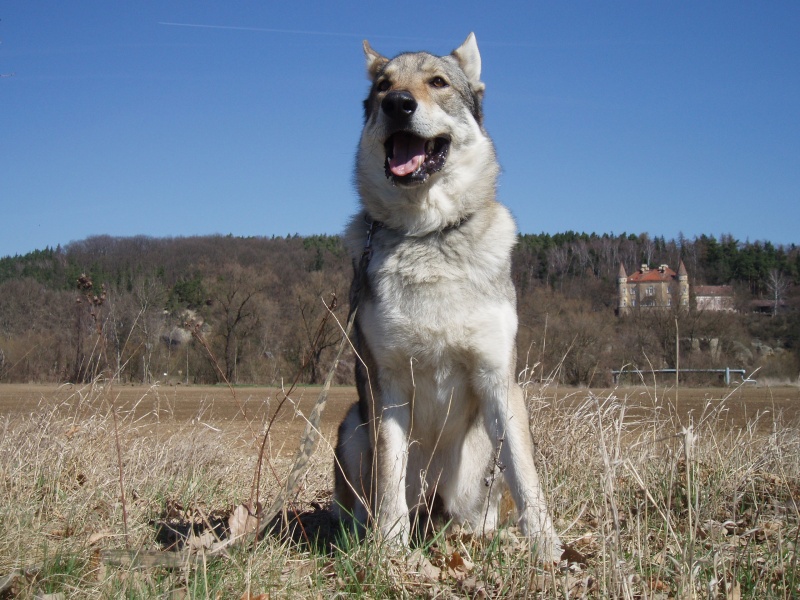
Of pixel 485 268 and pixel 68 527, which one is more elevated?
pixel 485 268

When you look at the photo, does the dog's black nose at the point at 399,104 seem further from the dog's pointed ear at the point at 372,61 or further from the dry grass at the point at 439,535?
the dry grass at the point at 439,535

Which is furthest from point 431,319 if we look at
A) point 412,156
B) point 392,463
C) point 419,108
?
point 419,108

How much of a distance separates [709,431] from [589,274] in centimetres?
9596

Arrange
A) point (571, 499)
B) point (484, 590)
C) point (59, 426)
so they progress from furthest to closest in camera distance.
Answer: point (59, 426)
point (571, 499)
point (484, 590)

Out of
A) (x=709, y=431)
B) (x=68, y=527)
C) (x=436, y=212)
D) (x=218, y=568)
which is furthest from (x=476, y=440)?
(x=709, y=431)

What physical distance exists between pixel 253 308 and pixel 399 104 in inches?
1914

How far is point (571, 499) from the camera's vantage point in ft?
15.1

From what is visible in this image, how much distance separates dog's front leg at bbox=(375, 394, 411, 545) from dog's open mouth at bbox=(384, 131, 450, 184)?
1232 millimetres

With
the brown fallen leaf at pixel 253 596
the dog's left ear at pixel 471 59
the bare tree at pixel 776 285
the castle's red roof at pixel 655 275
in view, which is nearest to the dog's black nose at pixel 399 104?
the dog's left ear at pixel 471 59

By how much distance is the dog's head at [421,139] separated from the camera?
3.99 m

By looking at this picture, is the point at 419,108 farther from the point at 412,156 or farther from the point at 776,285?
the point at 776,285

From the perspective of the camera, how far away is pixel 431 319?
3.64 m

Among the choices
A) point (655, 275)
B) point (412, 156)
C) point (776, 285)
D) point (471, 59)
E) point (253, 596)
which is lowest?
point (253, 596)

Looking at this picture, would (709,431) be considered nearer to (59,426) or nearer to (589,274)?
(59,426)
